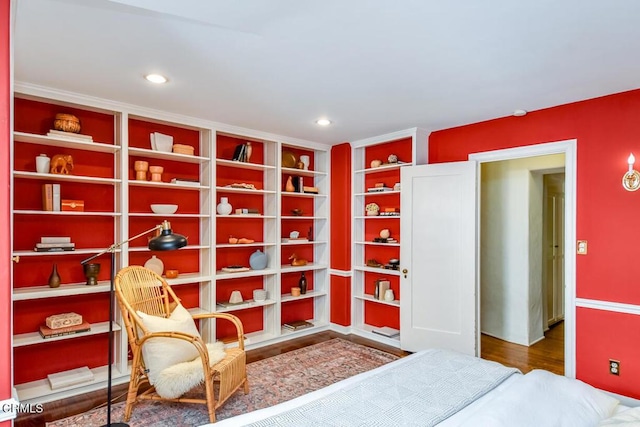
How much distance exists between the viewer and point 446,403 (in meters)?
1.70

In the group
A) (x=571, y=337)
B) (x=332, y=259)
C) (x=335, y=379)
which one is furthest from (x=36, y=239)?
(x=571, y=337)

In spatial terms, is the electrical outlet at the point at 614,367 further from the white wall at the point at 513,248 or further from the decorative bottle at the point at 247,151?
the decorative bottle at the point at 247,151

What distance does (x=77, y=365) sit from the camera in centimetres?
Result: 331

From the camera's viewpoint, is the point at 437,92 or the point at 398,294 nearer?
the point at 437,92

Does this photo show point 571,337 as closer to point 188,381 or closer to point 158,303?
point 188,381

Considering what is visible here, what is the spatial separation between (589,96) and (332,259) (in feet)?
10.9

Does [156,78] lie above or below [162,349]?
above

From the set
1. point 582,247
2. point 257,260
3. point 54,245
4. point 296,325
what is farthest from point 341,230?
point 54,245

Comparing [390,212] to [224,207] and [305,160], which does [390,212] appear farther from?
[224,207]

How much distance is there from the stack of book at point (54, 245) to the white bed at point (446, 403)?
7.69 ft

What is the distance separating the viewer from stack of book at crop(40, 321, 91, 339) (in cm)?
296

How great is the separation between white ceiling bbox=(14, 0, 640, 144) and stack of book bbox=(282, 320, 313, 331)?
2698 mm

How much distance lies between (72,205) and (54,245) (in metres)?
0.36

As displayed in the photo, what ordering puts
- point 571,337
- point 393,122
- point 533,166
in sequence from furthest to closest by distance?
point 533,166 → point 393,122 → point 571,337
